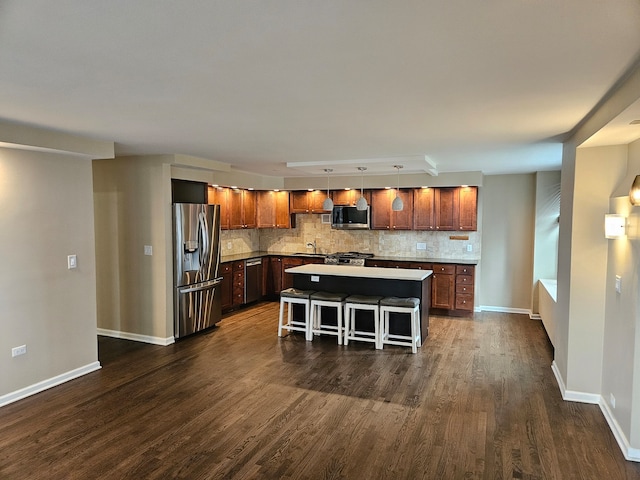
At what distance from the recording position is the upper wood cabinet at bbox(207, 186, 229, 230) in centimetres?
700

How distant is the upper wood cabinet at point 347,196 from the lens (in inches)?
308

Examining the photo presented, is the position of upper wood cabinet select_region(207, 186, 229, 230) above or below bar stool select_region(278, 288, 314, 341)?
above

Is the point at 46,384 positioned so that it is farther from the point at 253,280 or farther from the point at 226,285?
the point at 253,280

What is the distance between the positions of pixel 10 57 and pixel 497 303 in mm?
7359

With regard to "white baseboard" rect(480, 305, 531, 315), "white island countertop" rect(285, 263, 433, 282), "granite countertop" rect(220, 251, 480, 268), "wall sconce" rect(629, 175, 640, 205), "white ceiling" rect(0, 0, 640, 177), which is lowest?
"white baseboard" rect(480, 305, 531, 315)

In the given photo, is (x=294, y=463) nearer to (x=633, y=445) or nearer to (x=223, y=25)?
(x=633, y=445)

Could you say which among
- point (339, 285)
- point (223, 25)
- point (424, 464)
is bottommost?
point (424, 464)

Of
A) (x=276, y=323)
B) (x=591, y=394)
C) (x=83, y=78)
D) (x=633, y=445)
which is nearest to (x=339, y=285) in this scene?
(x=276, y=323)

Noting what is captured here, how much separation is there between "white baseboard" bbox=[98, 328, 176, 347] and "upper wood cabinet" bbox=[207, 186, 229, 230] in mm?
2210

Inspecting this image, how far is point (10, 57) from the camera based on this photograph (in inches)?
79.8

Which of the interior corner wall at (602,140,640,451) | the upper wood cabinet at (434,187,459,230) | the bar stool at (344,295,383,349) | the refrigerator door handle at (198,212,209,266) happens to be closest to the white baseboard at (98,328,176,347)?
the refrigerator door handle at (198,212,209,266)

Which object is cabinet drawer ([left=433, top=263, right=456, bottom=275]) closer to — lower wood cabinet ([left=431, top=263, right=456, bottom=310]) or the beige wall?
lower wood cabinet ([left=431, top=263, right=456, bottom=310])

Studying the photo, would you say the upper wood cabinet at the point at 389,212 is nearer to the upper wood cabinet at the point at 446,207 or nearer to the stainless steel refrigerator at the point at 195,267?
the upper wood cabinet at the point at 446,207

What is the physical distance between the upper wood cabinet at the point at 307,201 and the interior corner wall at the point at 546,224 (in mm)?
3757
